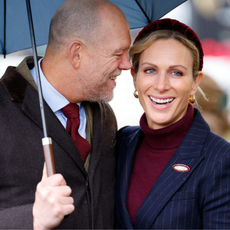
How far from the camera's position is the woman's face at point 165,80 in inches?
87.5

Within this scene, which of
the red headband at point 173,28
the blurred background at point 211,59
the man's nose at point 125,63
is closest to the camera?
the red headband at point 173,28

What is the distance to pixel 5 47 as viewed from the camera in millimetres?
2521

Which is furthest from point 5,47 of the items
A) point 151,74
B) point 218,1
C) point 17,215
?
point 218,1

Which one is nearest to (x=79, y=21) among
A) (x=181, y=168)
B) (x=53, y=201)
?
(x=181, y=168)

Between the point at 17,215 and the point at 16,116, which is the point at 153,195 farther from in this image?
the point at 16,116

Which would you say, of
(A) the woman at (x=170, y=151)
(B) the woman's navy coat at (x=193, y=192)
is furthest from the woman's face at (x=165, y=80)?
(B) the woman's navy coat at (x=193, y=192)

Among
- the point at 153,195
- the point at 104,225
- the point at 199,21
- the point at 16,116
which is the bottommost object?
the point at 104,225

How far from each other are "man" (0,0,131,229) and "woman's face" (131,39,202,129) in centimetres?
22

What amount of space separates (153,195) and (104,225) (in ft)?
1.29

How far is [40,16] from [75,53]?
453 mm

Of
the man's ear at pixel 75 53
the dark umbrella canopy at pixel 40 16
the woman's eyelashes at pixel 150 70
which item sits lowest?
the woman's eyelashes at pixel 150 70

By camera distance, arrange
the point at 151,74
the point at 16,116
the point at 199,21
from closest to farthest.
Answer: the point at 16,116 → the point at 151,74 → the point at 199,21

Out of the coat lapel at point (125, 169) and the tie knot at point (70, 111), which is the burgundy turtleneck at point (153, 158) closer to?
the coat lapel at point (125, 169)

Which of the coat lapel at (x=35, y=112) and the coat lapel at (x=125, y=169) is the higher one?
the coat lapel at (x=35, y=112)
